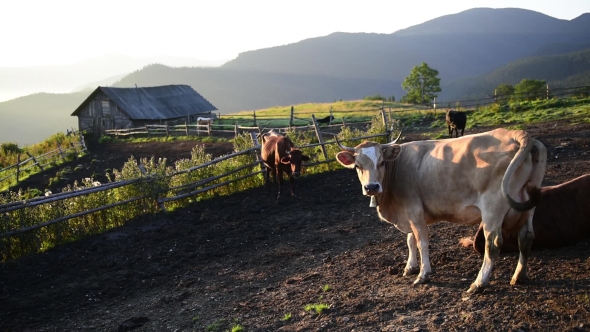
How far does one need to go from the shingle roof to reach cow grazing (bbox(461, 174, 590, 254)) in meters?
37.3

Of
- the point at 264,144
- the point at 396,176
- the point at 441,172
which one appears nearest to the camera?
the point at 441,172

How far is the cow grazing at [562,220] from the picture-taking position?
21.8 ft

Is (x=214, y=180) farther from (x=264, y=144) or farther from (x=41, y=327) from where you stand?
(x=41, y=327)

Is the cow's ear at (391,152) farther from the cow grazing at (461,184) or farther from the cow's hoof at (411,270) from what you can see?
the cow's hoof at (411,270)

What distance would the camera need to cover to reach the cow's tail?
5.38 metres

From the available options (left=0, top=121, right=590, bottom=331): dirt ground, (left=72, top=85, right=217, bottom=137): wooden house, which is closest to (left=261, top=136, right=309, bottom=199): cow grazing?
(left=0, top=121, right=590, bottom=331): dirt ground

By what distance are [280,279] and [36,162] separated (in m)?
23.4

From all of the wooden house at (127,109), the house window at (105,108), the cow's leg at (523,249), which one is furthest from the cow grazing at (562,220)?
the house window at (105,108)

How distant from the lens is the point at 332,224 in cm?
1008

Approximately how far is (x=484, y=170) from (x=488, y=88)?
15879 centimetres

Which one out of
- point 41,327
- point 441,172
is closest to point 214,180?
Answer: point 41,327

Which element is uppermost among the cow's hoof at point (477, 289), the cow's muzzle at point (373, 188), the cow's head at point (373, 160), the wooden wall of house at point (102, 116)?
the wooden wall of house at point (102, 116)

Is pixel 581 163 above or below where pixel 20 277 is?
above

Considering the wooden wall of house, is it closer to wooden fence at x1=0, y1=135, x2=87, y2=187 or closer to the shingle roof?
the shingle roof
